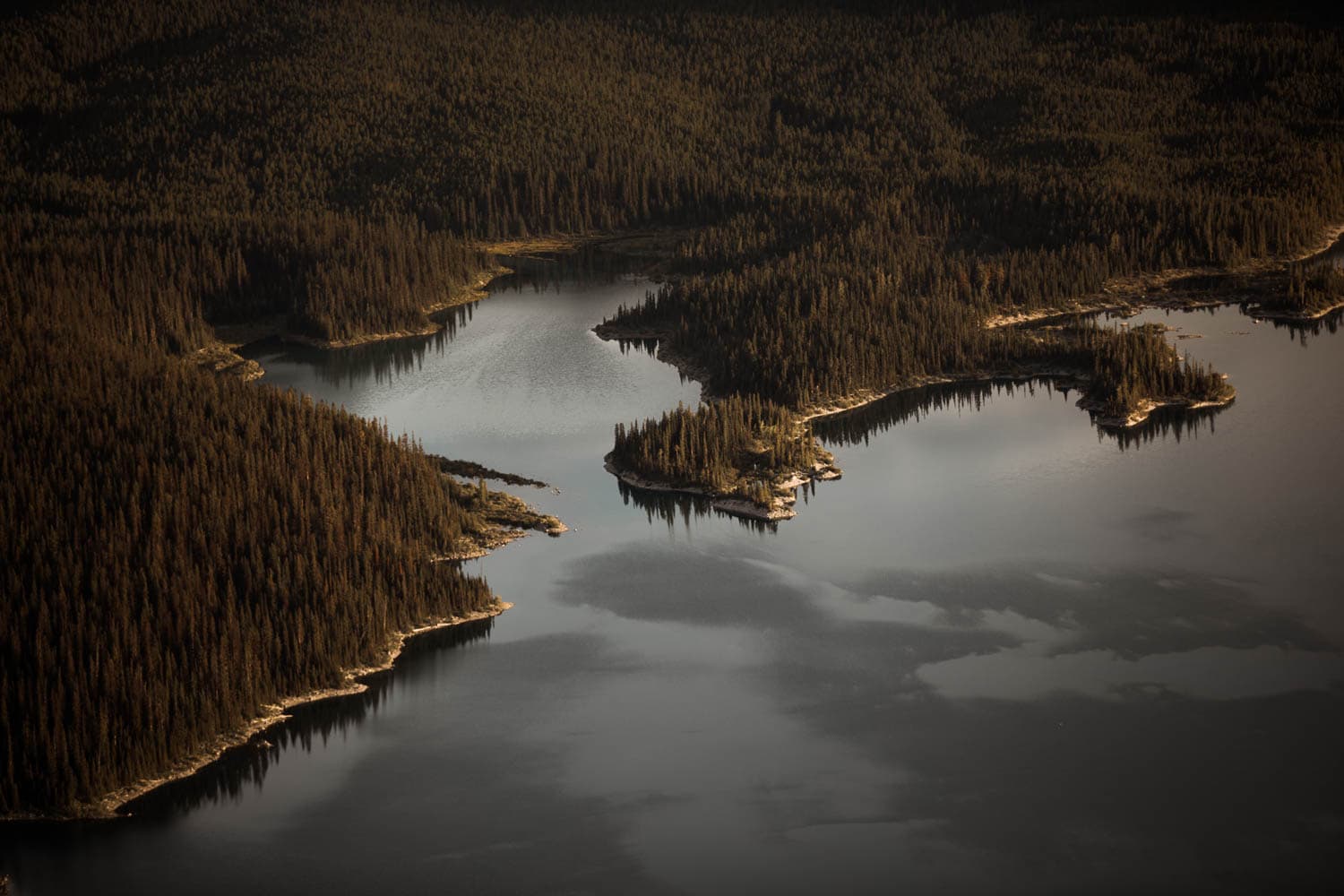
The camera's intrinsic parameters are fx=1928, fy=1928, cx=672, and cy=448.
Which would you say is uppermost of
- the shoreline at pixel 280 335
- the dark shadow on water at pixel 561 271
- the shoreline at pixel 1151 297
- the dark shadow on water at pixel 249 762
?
the dark shadow on water at pixel 561 271

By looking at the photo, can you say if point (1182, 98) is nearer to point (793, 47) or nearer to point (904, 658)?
point (793, 47)

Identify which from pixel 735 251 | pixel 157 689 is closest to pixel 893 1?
pixel 735 251

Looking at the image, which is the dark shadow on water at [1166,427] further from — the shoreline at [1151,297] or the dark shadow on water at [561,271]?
the dark shadow on water at [561,271]

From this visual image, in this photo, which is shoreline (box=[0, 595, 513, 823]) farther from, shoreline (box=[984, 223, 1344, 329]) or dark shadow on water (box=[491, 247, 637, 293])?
dark shadow on water (box=[491, 247, 637, 293])

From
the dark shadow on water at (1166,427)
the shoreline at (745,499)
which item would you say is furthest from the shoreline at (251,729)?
the dark shadow on water at (1166,427)

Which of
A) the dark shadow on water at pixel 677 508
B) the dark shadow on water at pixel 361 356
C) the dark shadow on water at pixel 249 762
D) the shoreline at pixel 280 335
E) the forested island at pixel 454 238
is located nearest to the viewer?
the dark shadow on water at pixel 249 762

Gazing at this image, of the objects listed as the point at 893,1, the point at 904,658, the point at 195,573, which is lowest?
the point at 904,658

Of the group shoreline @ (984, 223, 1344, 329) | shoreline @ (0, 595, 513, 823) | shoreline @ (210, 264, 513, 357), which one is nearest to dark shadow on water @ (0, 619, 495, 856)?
shoreline @ (0, 595, 513, 823)

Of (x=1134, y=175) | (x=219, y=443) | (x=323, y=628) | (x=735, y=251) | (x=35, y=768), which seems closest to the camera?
(x=35, y=768)
